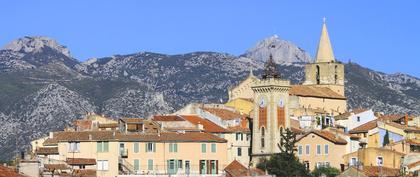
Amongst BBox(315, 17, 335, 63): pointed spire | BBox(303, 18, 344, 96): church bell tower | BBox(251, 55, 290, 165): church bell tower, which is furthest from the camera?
BBox(315, 17, 335, 63): pointed spire

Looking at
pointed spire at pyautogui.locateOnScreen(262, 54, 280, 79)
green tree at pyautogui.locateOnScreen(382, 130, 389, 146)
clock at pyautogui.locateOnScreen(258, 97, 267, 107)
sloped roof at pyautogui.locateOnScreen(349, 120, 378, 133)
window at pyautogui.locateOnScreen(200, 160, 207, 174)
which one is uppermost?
pointed spire at pyautogui.locateOnScreen(262, 54, 280, 79)

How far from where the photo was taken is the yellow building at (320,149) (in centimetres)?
10581

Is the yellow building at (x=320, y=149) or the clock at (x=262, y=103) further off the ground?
the clock at (x=262, y=103)

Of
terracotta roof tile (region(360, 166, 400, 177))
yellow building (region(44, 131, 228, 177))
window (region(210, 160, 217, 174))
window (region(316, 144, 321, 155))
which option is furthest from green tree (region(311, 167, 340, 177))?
window (region(210, 160, 217, 174))

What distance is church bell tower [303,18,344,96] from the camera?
15362 cm

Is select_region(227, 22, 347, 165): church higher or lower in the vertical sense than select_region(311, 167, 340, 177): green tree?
higher

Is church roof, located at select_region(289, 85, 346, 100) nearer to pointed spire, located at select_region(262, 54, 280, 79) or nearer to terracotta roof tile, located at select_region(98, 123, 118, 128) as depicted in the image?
pointed spire, located at select_region(262, 54, 280, 79)

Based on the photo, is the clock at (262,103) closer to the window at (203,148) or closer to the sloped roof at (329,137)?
the sloped roof at (329,137)

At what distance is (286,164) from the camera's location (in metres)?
96.6

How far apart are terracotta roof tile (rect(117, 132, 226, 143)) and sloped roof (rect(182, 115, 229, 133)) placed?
14.2 ft

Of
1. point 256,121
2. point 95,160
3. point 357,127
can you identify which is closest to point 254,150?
point 256,121

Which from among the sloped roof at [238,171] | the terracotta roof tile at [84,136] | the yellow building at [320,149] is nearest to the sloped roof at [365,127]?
the yellow building at [320,149]

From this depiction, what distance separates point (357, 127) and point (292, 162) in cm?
2357

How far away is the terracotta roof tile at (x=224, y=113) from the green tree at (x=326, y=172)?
611 inches
